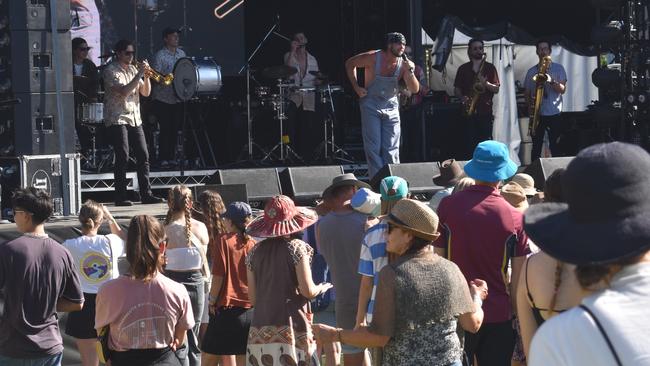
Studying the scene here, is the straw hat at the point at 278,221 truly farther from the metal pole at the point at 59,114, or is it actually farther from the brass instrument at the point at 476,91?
the brass instrument at the point at 476,91

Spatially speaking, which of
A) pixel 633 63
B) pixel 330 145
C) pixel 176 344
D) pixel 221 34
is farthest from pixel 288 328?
pixel 221 34

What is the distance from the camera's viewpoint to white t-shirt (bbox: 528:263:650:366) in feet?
6.78

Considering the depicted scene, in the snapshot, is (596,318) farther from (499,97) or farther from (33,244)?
(499,97)

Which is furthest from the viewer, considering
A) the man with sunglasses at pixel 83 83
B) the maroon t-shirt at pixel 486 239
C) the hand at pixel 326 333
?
the man with sunglasses at pixel 83 83

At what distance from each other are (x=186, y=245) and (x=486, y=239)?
2529mm

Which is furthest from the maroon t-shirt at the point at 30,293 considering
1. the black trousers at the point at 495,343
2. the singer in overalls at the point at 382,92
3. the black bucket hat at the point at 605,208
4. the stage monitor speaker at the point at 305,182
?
the singer in overalls at the point at 382,92

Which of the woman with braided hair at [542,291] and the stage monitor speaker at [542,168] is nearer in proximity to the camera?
the woman with braided hair at [542,291]

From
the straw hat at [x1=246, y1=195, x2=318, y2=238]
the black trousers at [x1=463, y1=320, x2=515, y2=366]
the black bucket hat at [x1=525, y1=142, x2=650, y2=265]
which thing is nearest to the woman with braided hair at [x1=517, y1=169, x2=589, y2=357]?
the black bucket hat at [x1=525, y1=142, x2=650, y2=265]

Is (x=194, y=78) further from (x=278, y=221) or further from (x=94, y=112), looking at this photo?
(x=278, y=221)

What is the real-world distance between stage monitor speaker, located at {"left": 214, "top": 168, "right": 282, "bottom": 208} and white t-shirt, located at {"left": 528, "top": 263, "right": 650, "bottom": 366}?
908cm

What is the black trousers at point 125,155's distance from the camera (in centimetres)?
1240

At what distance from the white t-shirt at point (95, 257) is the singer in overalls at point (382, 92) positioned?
16.5ft

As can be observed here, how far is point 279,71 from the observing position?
15.7m

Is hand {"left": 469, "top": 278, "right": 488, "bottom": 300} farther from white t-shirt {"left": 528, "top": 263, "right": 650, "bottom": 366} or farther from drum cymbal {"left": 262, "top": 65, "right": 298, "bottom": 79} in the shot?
drum cymbal {"left": 262, "top": 65, "right": 298, "bottom": 79}
